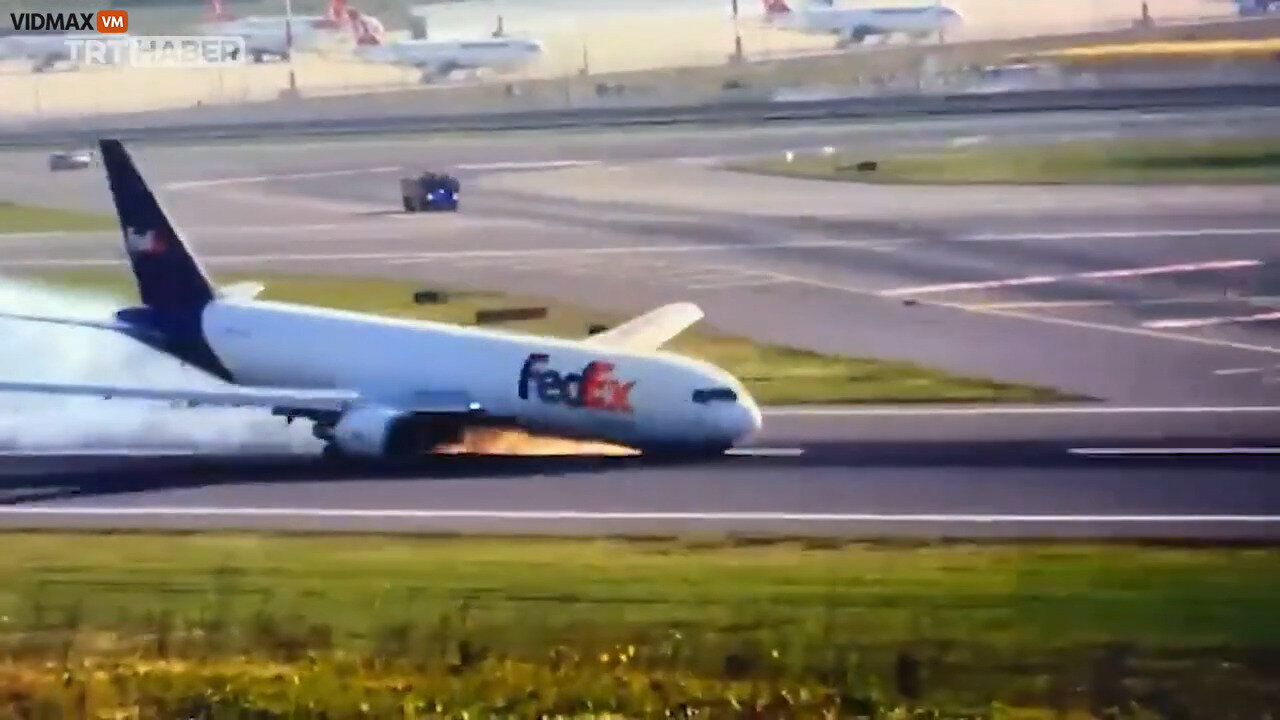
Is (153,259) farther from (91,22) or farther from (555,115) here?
(555,115)

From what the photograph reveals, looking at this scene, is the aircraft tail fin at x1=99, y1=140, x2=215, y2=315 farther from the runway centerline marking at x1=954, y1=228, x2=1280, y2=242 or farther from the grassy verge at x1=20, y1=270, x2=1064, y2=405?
the runway centerline marking at x1=954, y1=228, x2=1280, y2=242

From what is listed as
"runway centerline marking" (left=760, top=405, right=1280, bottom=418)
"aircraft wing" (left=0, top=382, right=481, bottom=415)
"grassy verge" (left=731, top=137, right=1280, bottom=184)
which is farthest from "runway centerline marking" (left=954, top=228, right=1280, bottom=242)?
"aircraft wing" (left=0, top=382, right=481, bottom=415)

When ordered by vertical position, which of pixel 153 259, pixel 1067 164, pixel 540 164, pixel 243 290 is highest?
pixel 540 164

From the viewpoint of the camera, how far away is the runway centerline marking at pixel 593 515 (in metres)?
6.16

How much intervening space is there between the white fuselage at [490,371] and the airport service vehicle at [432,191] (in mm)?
426

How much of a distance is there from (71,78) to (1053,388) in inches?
141

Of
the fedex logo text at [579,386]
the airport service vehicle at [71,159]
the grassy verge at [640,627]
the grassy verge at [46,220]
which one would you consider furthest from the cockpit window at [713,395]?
the airport service vehicle at [71,159]

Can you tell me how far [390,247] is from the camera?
6.91 metres

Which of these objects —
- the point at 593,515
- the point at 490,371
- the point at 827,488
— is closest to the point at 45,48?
the point at 490,371

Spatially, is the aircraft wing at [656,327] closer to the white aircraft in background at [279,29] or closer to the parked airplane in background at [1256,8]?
the white aircraft in background at [279,29]

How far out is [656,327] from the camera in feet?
22.1

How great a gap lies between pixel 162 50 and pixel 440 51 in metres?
0.99

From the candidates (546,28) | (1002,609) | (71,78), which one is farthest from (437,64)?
(1002,609)

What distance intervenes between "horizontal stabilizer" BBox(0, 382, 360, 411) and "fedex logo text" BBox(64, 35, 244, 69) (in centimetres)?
115
